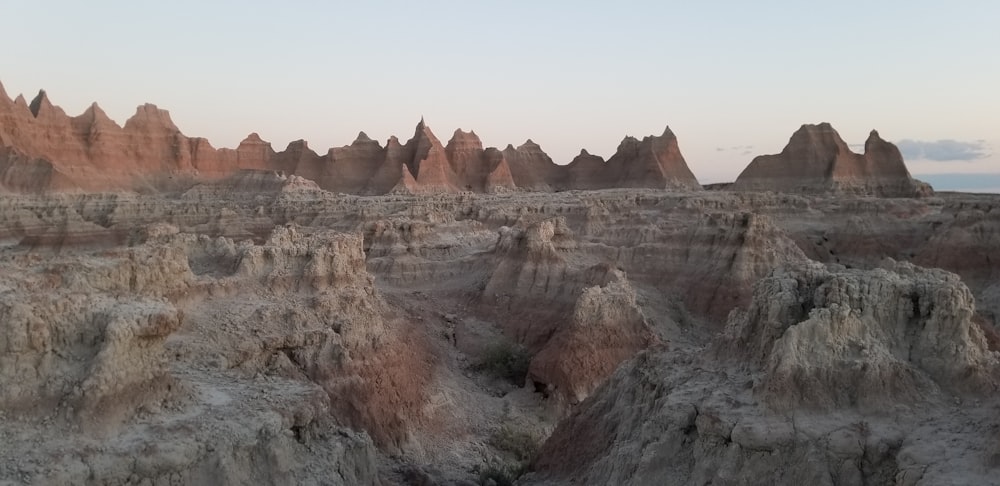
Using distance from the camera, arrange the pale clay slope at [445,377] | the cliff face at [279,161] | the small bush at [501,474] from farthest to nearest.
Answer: the cliff face at [279,161], the small bush at [501,474], the pale clay slope at [445,377]

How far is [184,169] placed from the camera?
74.8m

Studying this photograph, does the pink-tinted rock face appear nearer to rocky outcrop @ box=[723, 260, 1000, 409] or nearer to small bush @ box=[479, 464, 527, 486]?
small bush @ box=[479, 464, 527, 486]

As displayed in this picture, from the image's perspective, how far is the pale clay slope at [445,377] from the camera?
9.34 m

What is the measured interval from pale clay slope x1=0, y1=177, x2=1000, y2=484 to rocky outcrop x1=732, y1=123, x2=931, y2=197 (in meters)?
51.0

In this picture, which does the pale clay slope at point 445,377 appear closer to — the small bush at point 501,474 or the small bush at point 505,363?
the small bush at point 505,363

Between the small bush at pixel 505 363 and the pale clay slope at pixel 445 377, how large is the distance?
44cm

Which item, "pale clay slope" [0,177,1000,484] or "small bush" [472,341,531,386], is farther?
"small bush" [472,341,531,386]

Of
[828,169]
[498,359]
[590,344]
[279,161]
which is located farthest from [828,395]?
[279,161]

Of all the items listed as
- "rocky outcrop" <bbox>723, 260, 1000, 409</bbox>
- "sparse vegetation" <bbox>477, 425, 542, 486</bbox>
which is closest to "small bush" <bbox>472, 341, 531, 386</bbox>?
"sparse vegetation" <bbox>477, 425, 542, 486</bbox>

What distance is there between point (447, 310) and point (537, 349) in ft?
14.0

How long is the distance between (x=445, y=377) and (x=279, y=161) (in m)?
69.0

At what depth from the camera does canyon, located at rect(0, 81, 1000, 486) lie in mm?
9453

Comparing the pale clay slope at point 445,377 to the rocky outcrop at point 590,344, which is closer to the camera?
the pale clay slope at point 445,377

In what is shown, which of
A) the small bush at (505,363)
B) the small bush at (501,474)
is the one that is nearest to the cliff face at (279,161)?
the small bush at (505,363)
